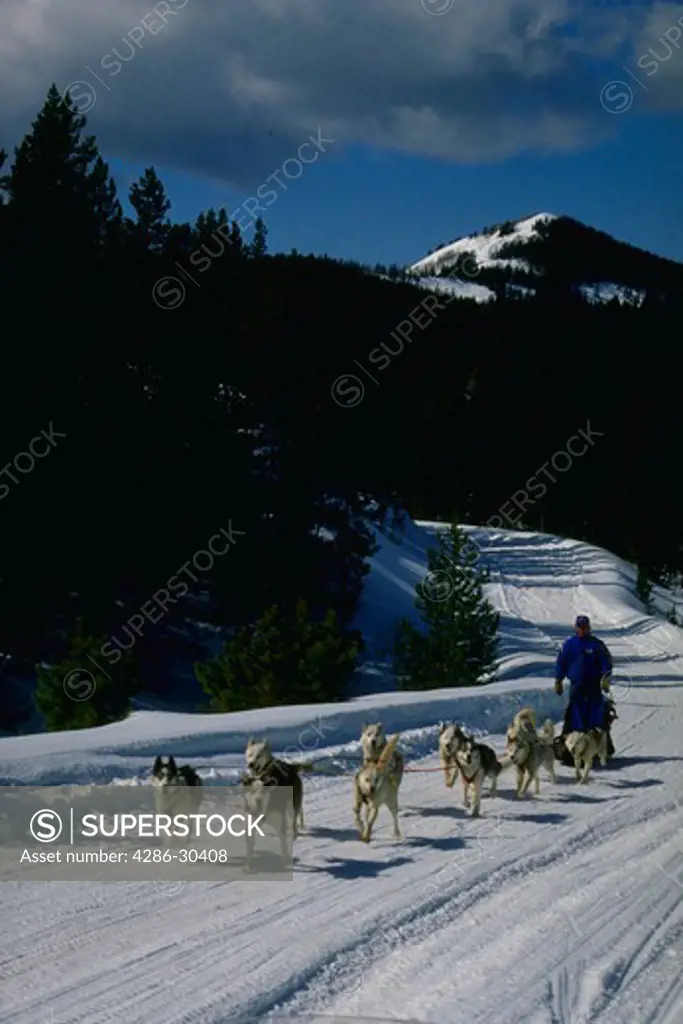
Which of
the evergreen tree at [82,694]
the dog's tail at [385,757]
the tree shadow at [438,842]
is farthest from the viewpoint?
the evergreen tree at [82,694]

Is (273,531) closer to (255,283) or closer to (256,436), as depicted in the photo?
(256,436)

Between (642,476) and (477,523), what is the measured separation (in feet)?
38.0

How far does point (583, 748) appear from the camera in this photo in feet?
39.6

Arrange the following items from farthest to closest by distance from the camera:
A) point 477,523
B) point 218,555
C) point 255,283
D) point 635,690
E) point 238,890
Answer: point 477,523 → point 255,283 → point 218,555 → point 635,690 → point 238,890

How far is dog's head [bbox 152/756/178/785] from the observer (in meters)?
8.64

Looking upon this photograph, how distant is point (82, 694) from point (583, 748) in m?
7.57

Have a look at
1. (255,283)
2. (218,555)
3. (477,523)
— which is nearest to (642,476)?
(477,523)

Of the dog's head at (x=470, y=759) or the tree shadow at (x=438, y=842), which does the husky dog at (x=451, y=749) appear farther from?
the tree shadow at (x=438, y=842)

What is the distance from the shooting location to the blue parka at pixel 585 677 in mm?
13414

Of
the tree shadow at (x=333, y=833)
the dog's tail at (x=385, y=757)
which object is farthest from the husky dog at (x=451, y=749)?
the tree shadow at (x=333, y=833)

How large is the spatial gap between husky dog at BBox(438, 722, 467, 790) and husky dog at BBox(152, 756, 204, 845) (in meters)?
2.81

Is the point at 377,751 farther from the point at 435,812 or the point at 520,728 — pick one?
the point at 520,728

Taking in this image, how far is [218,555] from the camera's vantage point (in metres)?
25.7

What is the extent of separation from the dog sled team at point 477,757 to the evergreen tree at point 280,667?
5744 millimetres
